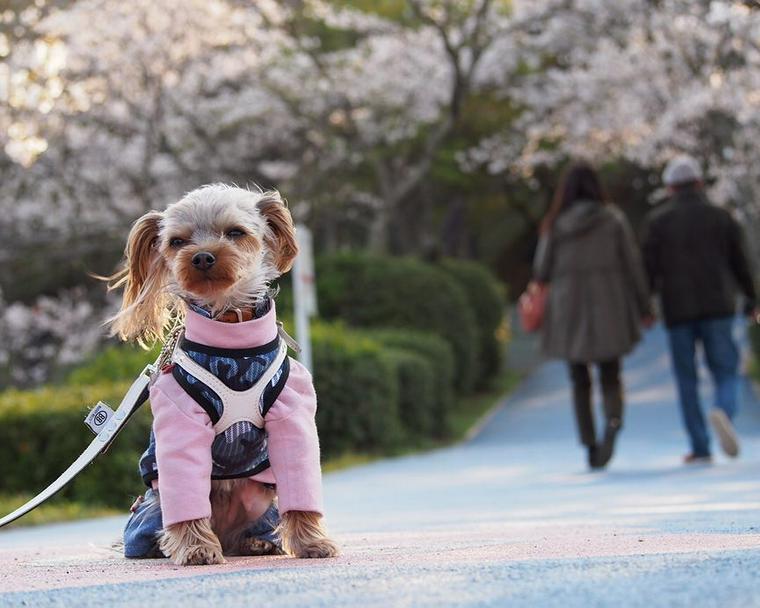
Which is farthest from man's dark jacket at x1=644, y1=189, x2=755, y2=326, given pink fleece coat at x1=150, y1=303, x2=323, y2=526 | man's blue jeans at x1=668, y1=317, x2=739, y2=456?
pink fleece coat at x1=150, y1=303, x2=323, y2=526

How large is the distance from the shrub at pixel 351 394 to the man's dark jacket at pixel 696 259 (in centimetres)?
481

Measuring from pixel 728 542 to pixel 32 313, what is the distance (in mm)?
23217

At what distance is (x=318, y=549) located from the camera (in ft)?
14.6

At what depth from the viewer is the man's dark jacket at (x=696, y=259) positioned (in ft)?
34.8

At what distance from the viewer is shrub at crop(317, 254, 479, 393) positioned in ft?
76.6

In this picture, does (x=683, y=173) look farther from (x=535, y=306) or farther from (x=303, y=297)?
(x=303, y=297)

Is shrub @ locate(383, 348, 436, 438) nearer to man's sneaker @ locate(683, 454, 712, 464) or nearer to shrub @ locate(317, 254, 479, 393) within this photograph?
shrub @ locate(317, 254, 479, 393)

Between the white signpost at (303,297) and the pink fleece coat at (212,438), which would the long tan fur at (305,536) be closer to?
the pink fleece coat at (212,438)

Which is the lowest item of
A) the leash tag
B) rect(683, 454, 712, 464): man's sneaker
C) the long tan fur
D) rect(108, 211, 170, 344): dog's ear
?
the long tan fur

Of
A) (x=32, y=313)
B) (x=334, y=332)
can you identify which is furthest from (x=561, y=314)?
(x=32, y=313)

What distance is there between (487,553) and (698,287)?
674 cm

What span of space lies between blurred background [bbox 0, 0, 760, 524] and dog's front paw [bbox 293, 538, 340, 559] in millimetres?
12472

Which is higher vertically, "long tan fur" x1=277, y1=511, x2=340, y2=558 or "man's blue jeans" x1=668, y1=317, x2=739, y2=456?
"man's blue jeans" x1=668, y1=317, x2=739, y2=456

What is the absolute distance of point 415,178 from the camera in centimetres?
2434
